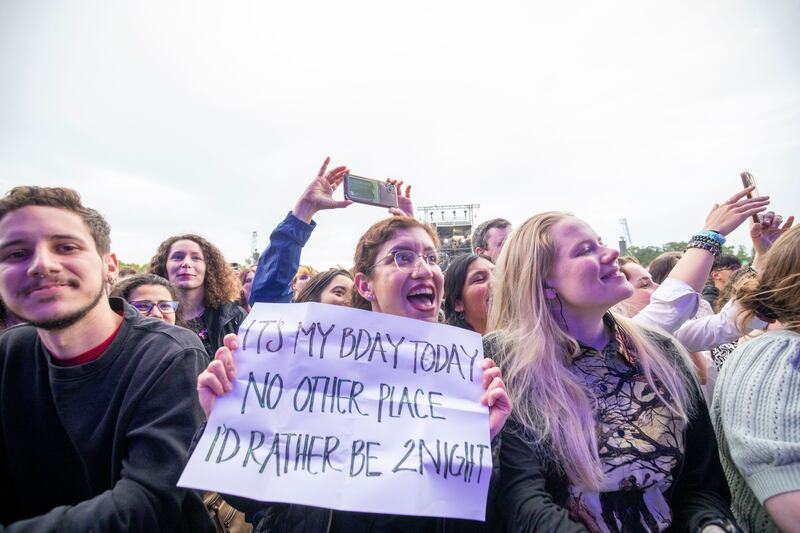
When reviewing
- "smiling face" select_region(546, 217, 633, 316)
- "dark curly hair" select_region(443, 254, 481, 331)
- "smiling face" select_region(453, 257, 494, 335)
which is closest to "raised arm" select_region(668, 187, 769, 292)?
"smiling face" select_region(546, 217, 633, 316)

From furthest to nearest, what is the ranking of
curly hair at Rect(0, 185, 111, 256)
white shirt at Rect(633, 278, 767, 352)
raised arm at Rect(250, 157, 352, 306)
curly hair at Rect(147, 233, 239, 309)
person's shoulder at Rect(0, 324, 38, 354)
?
curly hair at Rect(147, 233, 239, 309) → raised arm at Rect(250, 157, 352, 306) → white shirt at Rect(633, 278, 767, 352) → person's shoulder at Rect(0, 324, 38, 354) → curly hair at Rect(0, 185, 111, 256)

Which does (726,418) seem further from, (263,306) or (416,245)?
(263,306)

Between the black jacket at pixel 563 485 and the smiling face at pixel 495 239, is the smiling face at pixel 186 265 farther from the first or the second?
the black jacket at pixel 563 485

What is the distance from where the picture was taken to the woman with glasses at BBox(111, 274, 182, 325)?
3.20 metres

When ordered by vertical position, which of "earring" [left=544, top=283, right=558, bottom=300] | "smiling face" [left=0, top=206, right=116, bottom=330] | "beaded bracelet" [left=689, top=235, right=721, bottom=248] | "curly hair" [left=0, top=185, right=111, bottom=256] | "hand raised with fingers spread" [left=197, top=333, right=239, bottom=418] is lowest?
"hand raised with fingers spread" [left=197, top=333, right=239, bottom=418]

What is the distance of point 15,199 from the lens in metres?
1.61

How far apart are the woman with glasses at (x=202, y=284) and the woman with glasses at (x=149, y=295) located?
0.44 meters

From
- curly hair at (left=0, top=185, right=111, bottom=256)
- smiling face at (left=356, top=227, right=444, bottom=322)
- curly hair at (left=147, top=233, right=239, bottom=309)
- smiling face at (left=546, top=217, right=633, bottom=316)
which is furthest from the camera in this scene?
curly hair at (left=147, top=233, right=239, bottom=309)

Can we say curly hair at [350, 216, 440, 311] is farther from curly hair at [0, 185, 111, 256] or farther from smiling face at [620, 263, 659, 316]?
smiling face at [620, 263, 659, 316]

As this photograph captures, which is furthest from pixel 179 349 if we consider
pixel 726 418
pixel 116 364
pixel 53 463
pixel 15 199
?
pixel 726 418

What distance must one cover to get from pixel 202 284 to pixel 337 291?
5.48ft

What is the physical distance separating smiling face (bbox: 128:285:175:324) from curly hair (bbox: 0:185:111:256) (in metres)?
1.47

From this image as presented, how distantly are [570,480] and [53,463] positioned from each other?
6.63ft

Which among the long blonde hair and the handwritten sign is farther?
the long blonde hair
